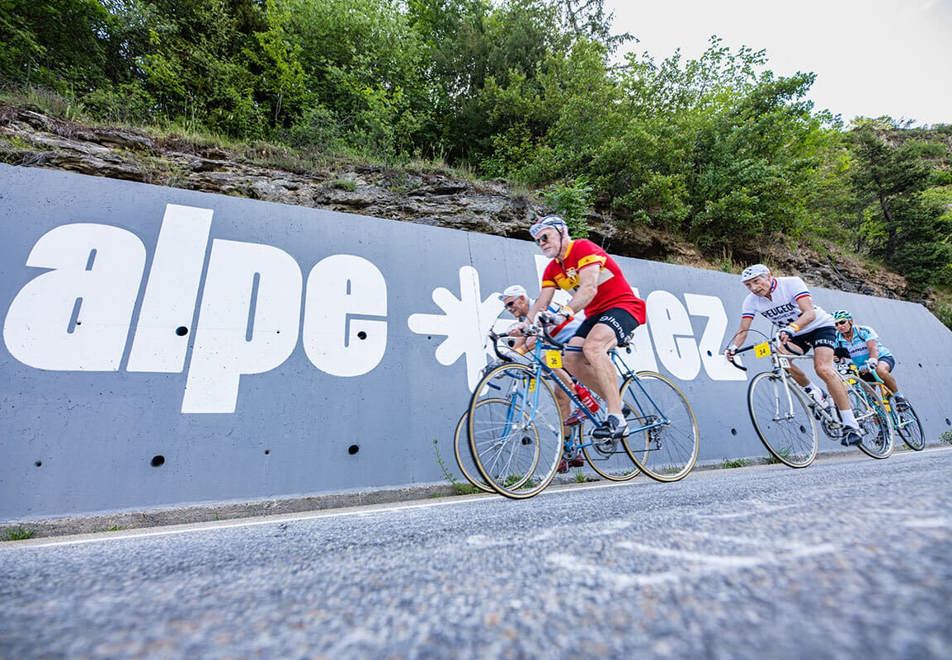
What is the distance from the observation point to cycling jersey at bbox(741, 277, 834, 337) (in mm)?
3680

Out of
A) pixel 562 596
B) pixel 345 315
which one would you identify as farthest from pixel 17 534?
pixel 562 596

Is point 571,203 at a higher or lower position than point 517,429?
higher

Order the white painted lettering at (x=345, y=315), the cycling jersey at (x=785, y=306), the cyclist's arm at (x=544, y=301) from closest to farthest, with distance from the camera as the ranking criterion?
the cyclist's arm at (x=544, y=301) → the white painted lettering at (x=345, y=315) → the cycling jersey at (x=785, y=306)

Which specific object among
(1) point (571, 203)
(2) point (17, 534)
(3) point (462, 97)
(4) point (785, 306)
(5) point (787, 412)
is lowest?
(2) point (17, 534)

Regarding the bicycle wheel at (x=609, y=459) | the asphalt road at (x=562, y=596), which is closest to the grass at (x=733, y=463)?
the bicycle wheel at (x=609, y=459)

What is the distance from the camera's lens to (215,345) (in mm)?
3129

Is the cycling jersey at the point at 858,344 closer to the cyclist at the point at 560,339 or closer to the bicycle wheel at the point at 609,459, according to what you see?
the bicycle wheel at the point at 609,459

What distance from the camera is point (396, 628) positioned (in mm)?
469

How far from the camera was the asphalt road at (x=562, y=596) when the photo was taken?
37cm

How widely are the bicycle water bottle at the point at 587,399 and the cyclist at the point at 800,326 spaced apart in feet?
5.45

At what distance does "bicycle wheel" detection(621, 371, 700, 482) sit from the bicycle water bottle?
364 mm

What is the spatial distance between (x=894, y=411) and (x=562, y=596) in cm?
706

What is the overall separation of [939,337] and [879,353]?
3823 mm

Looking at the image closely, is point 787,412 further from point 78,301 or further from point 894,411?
point 78,301
